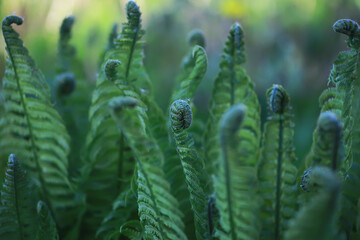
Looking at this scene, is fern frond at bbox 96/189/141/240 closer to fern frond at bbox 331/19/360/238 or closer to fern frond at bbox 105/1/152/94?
fern frond at bbox 105/1/152/94

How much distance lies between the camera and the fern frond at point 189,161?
0.43 meters

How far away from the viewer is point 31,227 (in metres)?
0.52

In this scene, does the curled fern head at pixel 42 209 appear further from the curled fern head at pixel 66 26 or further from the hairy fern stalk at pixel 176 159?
the curled fern head at pixel 66 26

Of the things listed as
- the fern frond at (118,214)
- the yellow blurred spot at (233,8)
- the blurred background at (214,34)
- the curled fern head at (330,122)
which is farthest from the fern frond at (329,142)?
the yellow blurred spot at (233,8)

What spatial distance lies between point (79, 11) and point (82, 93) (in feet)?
8.38

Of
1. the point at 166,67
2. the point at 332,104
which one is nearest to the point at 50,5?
the point at 166,67

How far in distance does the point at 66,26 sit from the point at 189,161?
345 millimetres

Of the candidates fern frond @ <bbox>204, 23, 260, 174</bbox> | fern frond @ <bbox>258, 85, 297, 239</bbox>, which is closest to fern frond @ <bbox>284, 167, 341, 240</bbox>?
fern frond @ <bbox>258, 85, 297, 239</bbox>

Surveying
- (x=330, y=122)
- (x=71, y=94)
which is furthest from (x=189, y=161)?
(x=71, y=94)

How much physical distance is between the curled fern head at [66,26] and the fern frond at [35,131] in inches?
5.4

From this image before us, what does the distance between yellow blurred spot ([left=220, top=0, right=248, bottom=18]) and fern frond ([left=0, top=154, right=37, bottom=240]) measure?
2.85 metres

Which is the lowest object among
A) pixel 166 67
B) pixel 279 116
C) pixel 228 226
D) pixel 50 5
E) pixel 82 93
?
pixel 228 226

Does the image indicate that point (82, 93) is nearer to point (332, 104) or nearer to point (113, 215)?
point (113, 215)

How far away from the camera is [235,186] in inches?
14.6
